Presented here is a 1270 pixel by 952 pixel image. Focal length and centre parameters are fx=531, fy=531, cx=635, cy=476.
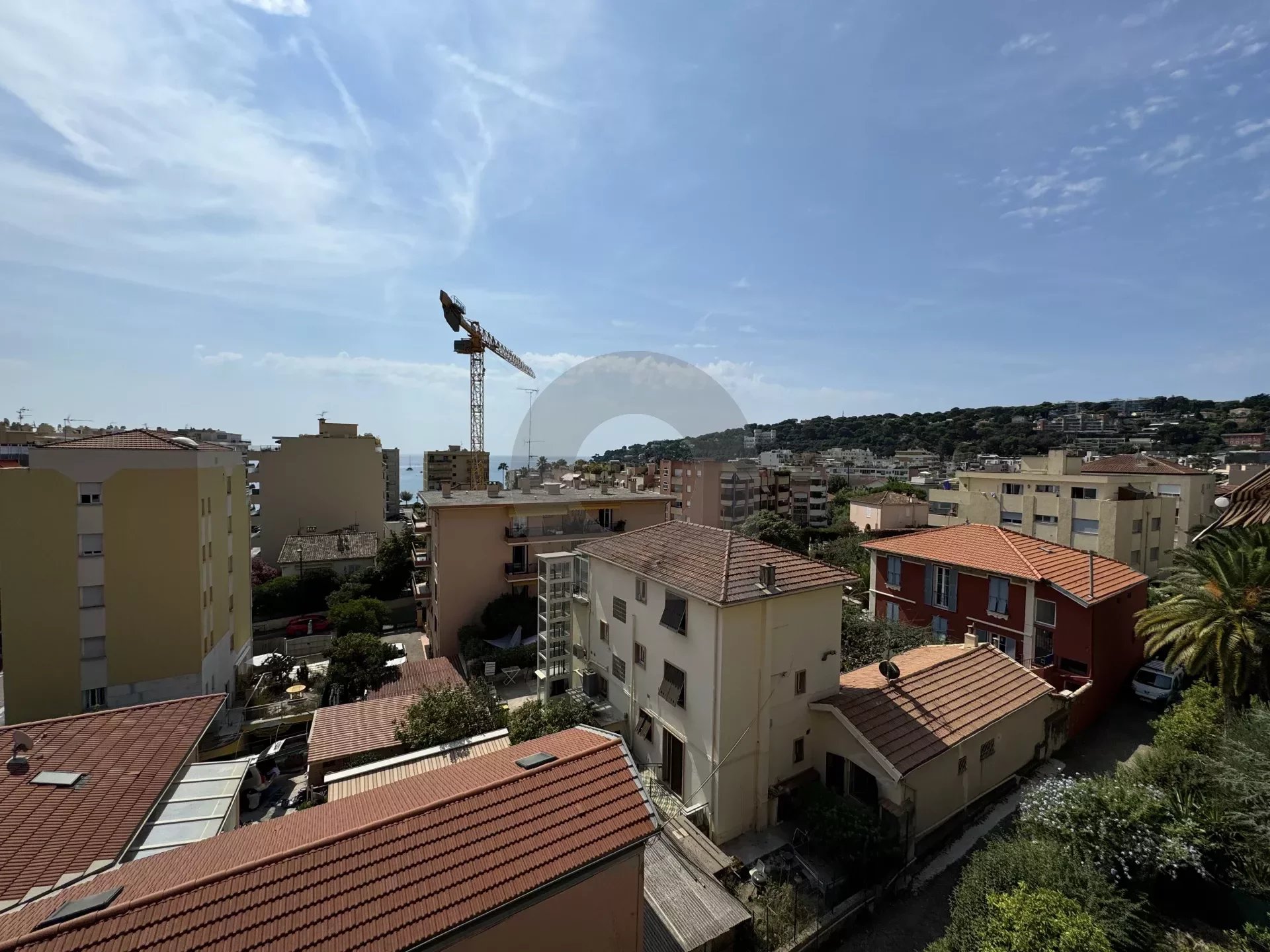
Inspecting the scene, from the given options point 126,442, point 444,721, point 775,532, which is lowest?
point 444,721

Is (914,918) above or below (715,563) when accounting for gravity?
below

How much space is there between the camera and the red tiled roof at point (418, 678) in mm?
17547

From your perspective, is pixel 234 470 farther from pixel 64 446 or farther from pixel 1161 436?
pixel 1161 436

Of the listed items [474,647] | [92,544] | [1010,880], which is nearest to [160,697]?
[92,544]

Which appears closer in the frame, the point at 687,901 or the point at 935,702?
the point at 687,901

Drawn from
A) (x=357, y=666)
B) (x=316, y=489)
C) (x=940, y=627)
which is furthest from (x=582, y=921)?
(x=316, y=489)

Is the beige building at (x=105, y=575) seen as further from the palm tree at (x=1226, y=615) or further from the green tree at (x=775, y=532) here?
the green tree at (x=775, y=532)

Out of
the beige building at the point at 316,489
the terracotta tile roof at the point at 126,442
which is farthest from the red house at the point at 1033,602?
the beige building at the point at 316,489

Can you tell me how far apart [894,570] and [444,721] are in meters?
15.6

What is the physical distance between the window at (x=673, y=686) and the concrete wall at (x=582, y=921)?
5.10 meters

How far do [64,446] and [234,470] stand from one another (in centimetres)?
624

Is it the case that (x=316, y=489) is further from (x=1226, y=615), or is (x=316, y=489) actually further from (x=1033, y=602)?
(x=1226, y=615)

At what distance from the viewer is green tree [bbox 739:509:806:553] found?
40.7 meters

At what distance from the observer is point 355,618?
968 inches
